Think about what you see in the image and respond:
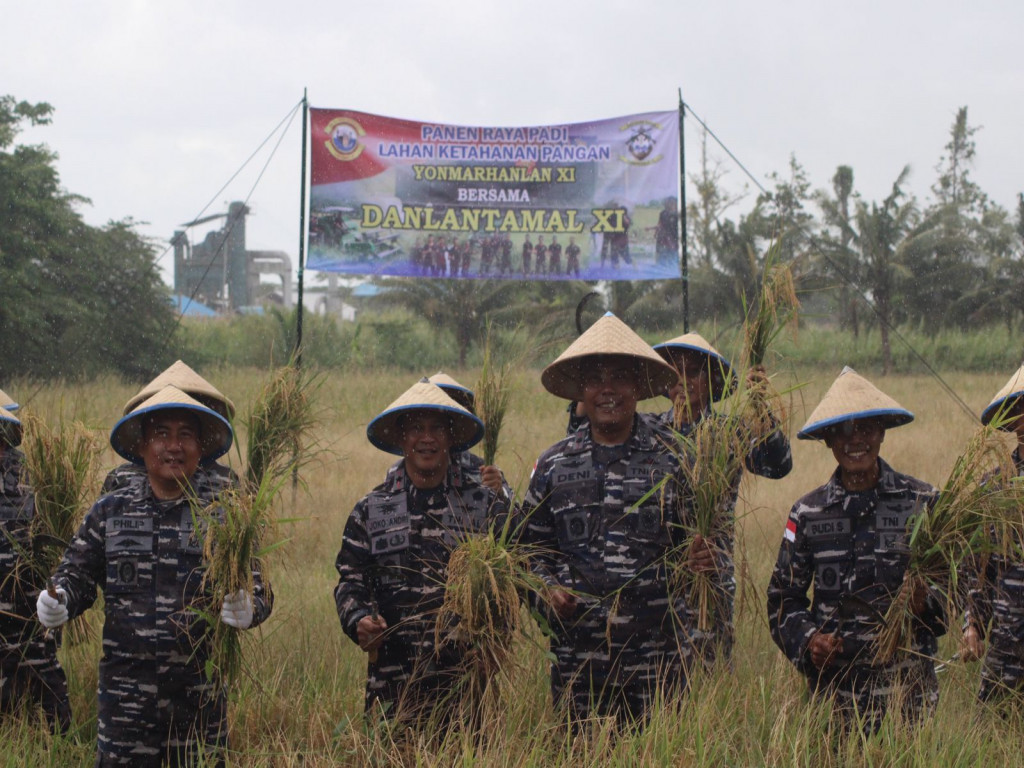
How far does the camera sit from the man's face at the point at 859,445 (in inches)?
155

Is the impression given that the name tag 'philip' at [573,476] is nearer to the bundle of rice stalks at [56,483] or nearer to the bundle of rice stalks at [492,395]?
the bundle of rice stalks at [492,395]

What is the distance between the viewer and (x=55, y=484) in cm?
475

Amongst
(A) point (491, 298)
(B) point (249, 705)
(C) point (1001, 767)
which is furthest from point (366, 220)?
(A) point (491, 298)

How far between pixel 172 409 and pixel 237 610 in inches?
35.4

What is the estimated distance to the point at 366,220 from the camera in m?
9.62

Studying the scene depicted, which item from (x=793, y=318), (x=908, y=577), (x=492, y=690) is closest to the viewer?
(x=908, y=577)

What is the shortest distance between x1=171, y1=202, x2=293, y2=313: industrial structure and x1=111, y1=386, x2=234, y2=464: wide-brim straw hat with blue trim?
32919mm

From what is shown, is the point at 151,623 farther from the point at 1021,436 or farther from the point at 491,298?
the point at 491,298

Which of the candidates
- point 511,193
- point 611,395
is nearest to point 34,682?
point 611,395

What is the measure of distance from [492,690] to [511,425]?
891 cm

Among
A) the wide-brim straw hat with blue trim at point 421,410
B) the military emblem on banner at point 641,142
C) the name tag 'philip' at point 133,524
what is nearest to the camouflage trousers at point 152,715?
the name tag 'philip' at point 133,524

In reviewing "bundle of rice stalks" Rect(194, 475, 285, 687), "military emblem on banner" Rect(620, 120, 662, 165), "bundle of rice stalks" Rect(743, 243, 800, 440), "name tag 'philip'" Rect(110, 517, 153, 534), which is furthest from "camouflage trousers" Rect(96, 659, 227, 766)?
"military emblem on banner" Rect(620, 120, 662, 165)

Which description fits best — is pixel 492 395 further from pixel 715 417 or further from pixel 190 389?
pixel 715 417

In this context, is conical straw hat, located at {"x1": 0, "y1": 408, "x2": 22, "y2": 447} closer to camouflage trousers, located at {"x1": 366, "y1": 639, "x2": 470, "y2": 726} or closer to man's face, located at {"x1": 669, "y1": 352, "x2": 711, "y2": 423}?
camouflage trousers, located at {"x1": 366, "y1": 639, "x2": 470, "y2": 726}
